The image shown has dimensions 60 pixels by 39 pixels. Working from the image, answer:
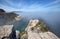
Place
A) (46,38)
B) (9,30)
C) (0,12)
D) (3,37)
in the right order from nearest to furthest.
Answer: (46,38) < (3,37) < (9,30) < (0,12)

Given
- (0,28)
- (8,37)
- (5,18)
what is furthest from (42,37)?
(5,18)

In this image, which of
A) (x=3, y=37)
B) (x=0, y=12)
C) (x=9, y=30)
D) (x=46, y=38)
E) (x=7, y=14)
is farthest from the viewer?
(x=7, y=14)

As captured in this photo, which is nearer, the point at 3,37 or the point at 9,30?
the point at 3,37

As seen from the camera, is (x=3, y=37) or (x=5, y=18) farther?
(x=5, y=18)

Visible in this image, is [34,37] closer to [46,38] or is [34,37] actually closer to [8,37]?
[46,38]

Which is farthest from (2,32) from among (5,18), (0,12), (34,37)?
(5,18)

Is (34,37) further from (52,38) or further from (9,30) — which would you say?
(9,30)

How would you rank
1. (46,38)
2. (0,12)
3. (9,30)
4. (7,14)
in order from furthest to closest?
1. (7,14)
2. (0,12)
3. (9,30)
4. (46,38)

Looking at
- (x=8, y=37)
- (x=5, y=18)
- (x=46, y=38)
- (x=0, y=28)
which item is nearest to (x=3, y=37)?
(x=8, y=37)
